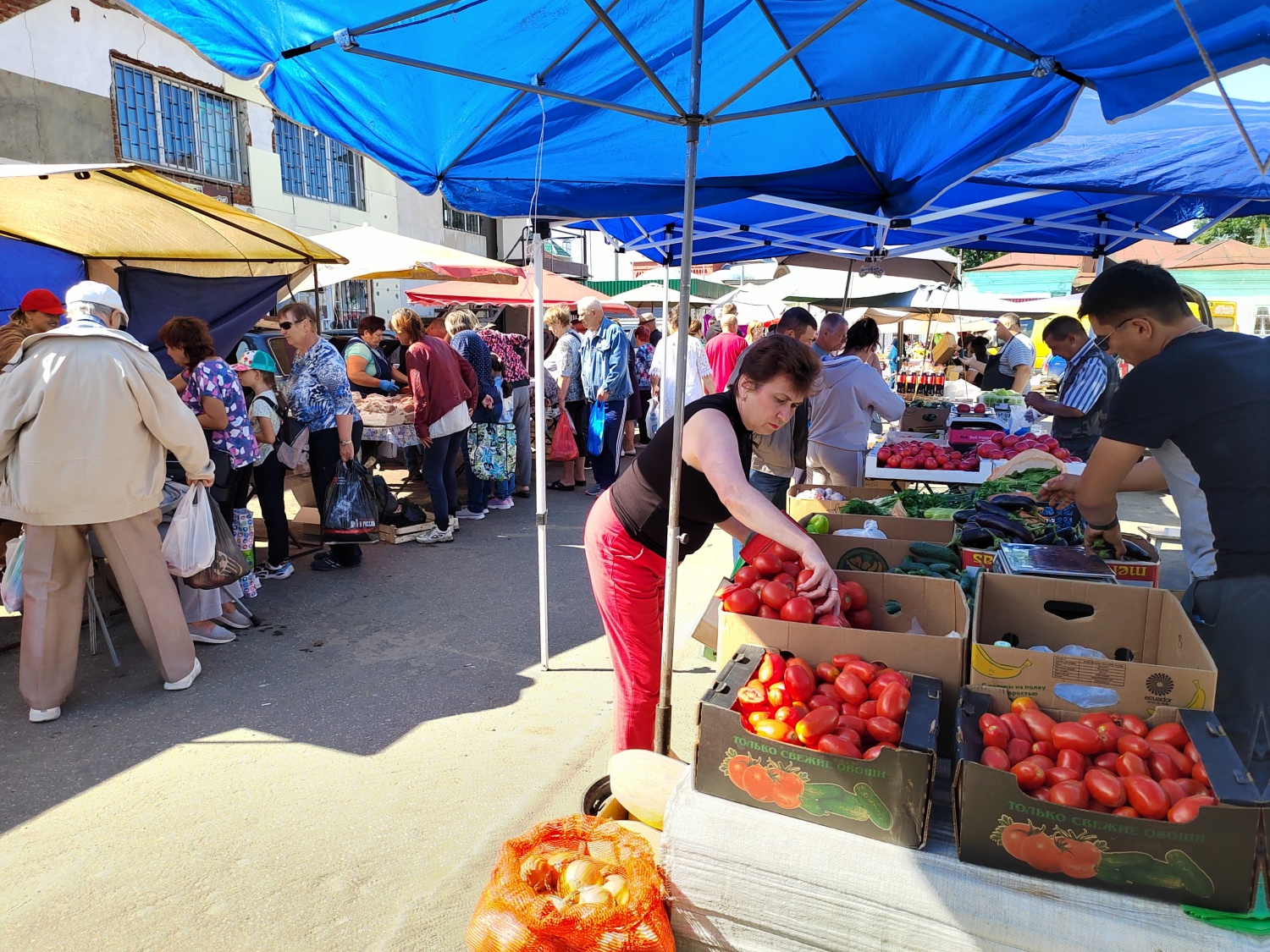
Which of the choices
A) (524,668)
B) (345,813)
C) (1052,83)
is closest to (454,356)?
(524,668)

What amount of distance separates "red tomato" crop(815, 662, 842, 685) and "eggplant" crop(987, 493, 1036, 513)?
97.0 inches

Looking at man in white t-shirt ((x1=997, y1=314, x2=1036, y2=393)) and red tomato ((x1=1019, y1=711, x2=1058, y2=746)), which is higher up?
man in white t-shirt ((x1=997, y1=314, x2=1036, y2=393))

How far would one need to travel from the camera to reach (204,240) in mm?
6852

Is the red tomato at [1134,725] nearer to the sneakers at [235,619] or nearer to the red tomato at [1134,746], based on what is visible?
the red tomato at [1134,746]

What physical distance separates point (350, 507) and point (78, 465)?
99.4 inches

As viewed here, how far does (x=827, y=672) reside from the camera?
2.37 m

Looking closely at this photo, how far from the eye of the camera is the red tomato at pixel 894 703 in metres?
2.13

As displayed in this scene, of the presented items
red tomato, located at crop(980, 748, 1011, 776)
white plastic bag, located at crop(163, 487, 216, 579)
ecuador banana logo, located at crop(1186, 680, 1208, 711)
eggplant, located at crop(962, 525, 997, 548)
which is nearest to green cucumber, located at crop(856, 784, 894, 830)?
red tomato, located at crop(980, 748, 1011, 776)

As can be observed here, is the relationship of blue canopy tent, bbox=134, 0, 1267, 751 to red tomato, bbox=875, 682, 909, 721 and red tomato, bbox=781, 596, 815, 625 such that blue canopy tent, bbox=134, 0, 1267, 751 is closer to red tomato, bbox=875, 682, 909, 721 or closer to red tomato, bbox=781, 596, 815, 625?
red tomato, bbox=781, 596, 815, 625

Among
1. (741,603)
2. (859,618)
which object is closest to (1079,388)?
(859,618)

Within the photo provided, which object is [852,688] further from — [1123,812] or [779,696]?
[1123,812]

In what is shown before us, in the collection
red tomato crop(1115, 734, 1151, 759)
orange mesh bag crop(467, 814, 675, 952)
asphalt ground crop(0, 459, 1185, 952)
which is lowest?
asphalt ground crop(0, 459, 1185, 952)

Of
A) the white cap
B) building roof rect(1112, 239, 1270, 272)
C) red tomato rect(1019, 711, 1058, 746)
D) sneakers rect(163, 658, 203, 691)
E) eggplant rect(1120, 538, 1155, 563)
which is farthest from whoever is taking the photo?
building roof rect(1112, 239, 1270, 272)

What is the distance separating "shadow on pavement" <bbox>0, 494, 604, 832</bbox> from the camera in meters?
3.96
